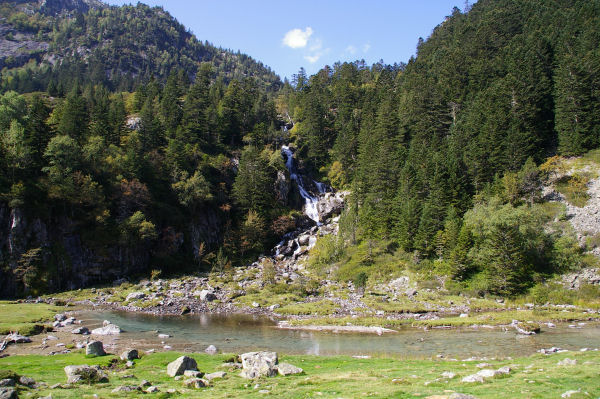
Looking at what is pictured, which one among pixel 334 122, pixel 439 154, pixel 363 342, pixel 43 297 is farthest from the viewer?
pixel 334 122

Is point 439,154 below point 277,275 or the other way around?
the other way around

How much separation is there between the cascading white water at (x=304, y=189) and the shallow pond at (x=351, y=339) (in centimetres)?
5741

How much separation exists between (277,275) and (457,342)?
43.6 m

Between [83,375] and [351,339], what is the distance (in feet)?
73.3

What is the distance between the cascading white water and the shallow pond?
57.4 metres

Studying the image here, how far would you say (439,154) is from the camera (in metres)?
69.2

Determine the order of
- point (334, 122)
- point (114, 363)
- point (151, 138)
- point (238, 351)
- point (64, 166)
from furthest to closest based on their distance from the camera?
1. point (334, 122)
2. point (151, 138)
3. point (64, 166)
4. point (238, 351)
5. point (114, 363)

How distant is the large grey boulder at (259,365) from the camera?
18.7 meters

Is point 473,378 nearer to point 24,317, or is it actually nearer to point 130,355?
point 130,355

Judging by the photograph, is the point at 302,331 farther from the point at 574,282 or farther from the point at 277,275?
the point at 574,282

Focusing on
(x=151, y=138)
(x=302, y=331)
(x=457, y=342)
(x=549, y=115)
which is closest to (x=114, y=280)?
(x=151, y=138)

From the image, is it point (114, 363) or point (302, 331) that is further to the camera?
point (302, 331)

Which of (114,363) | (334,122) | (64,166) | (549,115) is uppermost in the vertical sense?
(334,122)

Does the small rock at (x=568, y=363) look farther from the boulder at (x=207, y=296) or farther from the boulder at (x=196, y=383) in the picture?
the boulder at (x=207, y=296)
